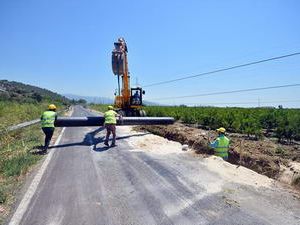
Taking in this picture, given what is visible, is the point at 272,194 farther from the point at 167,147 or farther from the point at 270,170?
the point at 167,147

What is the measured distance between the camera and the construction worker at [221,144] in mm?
9344

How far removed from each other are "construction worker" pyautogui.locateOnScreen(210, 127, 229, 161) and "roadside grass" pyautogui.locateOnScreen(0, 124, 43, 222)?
5749 mm

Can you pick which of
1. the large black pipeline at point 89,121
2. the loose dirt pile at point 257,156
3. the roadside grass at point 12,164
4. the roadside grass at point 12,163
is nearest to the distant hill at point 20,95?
the large black pipeline at point 89,121

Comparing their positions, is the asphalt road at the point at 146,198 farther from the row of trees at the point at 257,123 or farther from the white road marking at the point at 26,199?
the row of trees at the point at 257,123

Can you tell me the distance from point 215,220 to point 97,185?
2958 millimetres

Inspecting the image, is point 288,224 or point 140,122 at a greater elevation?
point 140,122

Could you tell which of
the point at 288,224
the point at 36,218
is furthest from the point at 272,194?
the point at 36,218

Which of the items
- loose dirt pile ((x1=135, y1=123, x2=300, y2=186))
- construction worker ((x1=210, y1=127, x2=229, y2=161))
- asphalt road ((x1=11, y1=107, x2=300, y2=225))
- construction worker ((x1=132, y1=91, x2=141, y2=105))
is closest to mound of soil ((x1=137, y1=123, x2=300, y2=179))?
loose dirt pile ((x1=135, y1=123, x2=300, y2=186))

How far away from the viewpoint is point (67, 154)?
10.5 metres

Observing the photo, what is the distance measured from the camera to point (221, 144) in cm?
947

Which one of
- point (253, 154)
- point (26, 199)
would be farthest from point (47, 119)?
point (253, 154)

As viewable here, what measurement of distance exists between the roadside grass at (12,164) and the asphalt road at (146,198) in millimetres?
526

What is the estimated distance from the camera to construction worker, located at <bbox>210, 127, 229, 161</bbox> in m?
9.34

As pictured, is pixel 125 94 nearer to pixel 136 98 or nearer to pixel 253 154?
pixel 136 98
